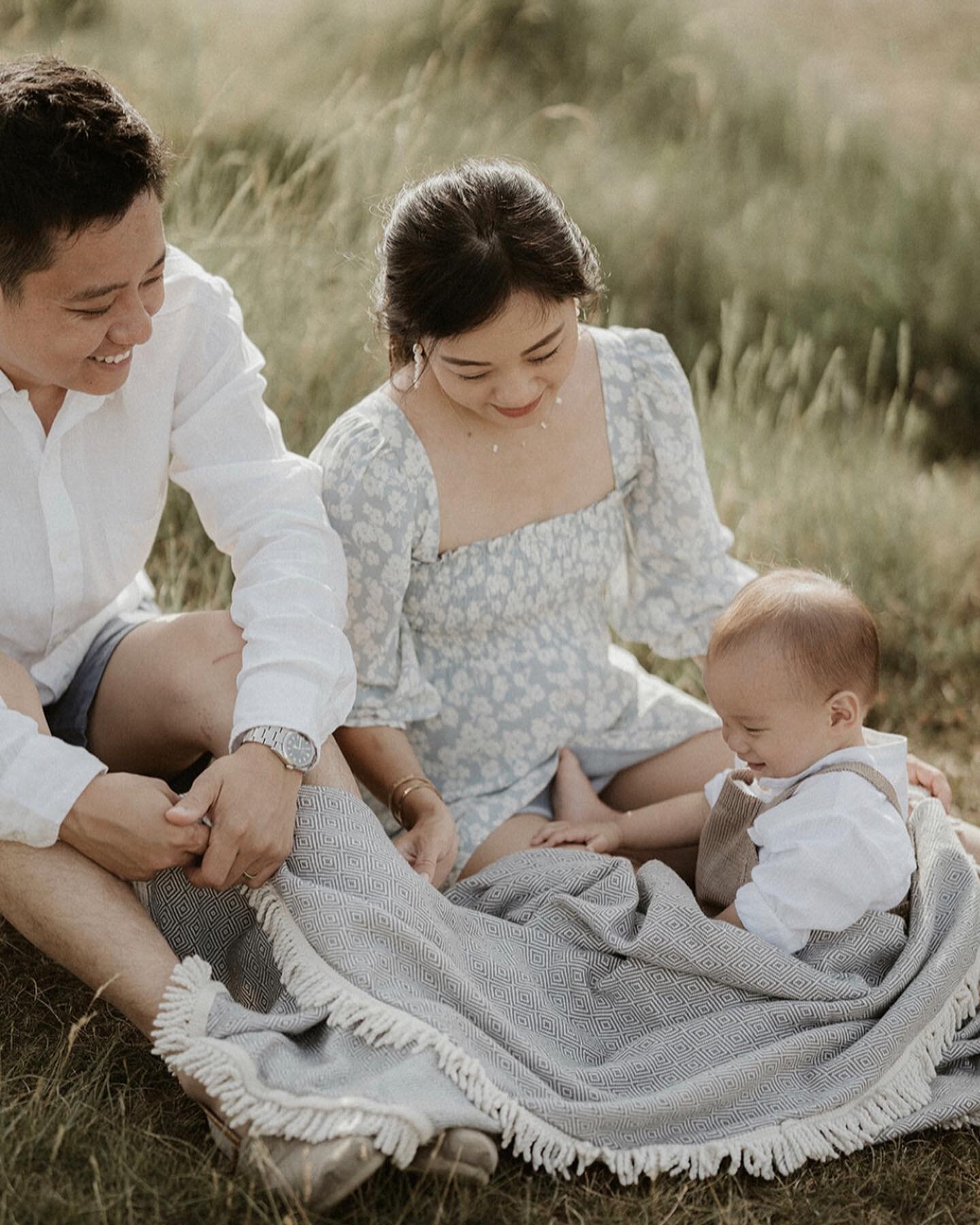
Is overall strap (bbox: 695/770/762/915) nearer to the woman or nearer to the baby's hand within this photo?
the baby's hand

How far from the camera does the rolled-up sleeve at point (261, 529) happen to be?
7.61 feet

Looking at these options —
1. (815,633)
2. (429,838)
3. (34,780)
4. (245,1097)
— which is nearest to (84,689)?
(34,780)

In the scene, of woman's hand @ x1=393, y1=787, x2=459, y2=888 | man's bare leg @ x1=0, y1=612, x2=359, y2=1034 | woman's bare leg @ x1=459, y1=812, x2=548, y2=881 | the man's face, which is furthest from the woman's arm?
the man's face

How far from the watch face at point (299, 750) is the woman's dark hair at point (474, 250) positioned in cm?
80

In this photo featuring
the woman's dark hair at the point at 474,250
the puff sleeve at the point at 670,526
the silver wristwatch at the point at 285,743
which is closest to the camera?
the silver wristwatch at the point at 285,743

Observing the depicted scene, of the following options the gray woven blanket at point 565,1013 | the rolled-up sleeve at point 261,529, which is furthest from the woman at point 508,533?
the gray woven blanket at point 565,1013

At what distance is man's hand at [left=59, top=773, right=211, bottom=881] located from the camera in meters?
2.10

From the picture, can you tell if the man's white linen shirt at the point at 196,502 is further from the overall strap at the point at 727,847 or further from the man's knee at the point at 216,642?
the overall strap at the point at 727,847

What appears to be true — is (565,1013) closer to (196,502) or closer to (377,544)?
(377,544)

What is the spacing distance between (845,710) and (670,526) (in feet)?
2.42

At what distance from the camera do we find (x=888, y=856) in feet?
7.88

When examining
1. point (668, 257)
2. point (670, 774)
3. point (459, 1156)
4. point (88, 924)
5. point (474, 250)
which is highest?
point (474, 250)

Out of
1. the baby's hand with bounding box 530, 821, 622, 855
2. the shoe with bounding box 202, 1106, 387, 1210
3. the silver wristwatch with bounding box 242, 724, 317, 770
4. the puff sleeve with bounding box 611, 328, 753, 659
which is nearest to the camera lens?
the shoe with bounding box 202, 1106, 387, 1210

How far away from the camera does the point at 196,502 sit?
267 centimetres
